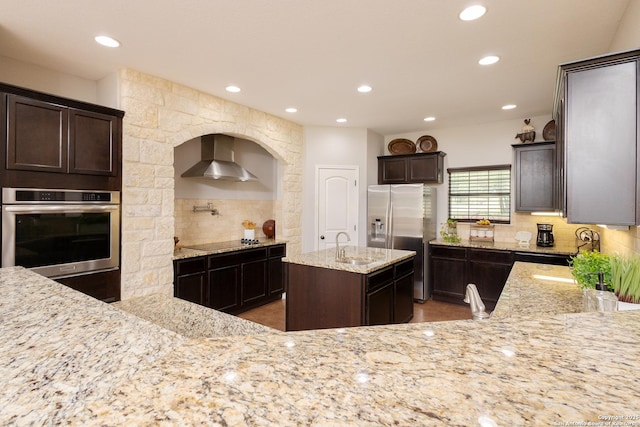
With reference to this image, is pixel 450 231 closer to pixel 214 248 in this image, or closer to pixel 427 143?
pixel 427 143

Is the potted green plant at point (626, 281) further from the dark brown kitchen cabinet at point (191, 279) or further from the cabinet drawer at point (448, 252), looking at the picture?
the dark brown kitchen cabinet at point (191, 279)

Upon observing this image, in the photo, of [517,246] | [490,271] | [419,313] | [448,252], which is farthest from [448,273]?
[517,246]

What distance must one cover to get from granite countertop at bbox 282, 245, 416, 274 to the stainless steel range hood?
171cm

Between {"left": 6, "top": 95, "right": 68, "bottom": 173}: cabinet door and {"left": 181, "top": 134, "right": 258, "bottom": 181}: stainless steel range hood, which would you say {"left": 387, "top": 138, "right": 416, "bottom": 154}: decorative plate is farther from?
{"left": 6, "top": 95, "right": 68, "bottom": 173}: cabinet door

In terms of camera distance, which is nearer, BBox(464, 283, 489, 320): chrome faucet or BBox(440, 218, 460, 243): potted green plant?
BBox(464, 283, 489, 320): chrome faucet

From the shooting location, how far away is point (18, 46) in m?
2.77

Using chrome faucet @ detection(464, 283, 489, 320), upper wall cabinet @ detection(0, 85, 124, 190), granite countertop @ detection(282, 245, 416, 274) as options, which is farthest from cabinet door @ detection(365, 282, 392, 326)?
upper wall cabinet @ detection(0, 85, 124, 190)

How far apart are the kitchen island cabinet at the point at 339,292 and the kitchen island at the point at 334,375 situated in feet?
7.11

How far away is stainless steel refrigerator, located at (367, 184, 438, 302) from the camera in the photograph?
5063 millimetres

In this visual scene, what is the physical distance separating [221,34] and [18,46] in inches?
68.9

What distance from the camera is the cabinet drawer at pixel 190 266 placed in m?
3.68

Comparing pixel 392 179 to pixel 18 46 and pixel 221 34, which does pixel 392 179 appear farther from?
pixel 18 46

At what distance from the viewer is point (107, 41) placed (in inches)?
105

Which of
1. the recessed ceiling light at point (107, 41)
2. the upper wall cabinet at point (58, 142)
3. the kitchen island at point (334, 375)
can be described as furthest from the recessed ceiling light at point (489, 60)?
the upper wall cabinet at point (58, 142)
